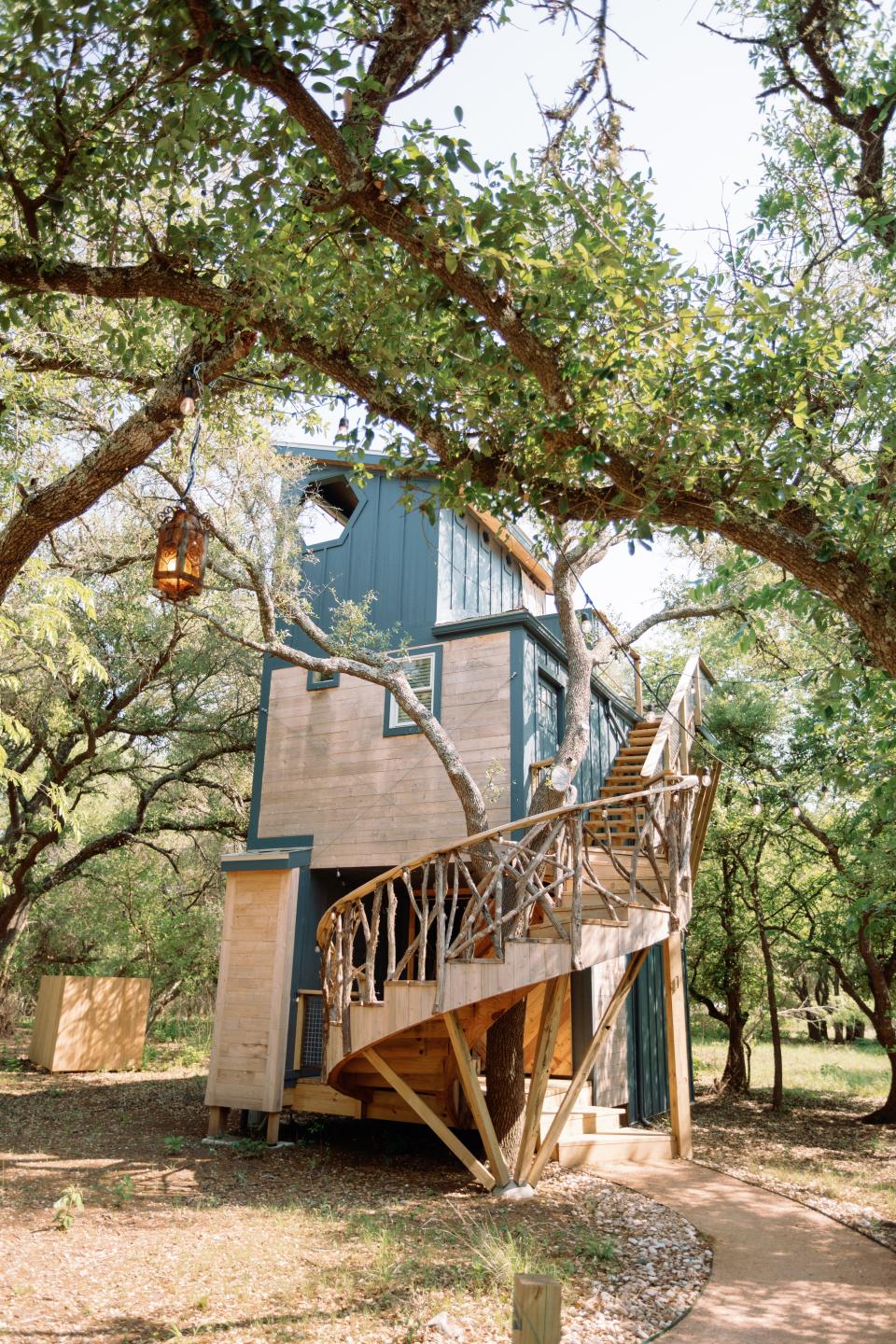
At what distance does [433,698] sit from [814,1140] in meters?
7.21

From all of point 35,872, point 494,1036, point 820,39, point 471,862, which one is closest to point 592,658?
point 471,862

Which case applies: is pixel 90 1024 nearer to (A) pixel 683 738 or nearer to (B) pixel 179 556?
(A) pixel 683 738

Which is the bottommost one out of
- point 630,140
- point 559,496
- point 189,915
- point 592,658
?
point 189,915

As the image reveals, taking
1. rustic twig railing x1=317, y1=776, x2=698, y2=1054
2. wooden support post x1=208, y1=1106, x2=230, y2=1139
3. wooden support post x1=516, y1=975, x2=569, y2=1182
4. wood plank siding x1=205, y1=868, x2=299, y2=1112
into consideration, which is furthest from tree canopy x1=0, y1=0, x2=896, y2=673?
wooden support post x1=208, y1=1106, x2=230, y2=1139

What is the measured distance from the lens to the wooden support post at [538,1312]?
Result: 103 inches

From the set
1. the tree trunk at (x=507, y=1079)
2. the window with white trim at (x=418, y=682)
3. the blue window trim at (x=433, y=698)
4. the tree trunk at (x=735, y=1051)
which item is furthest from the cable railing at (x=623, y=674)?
the tree trunk at (x=735, y=1051)

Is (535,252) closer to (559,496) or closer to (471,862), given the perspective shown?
(559,496)

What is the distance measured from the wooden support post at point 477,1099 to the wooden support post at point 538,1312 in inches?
185

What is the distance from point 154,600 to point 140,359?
8.48m

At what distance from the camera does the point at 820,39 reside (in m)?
5.77

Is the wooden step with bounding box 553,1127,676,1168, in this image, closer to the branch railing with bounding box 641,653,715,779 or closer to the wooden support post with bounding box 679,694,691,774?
the branch railing with bounding box 641,653,715,779

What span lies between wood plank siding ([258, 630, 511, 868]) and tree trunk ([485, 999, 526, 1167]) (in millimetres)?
2178

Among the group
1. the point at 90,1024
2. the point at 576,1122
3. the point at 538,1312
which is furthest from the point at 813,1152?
the point at 90,1024

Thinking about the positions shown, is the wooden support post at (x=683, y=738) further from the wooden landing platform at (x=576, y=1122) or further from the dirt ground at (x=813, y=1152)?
the dirt ground at (x=813, y=1152)
